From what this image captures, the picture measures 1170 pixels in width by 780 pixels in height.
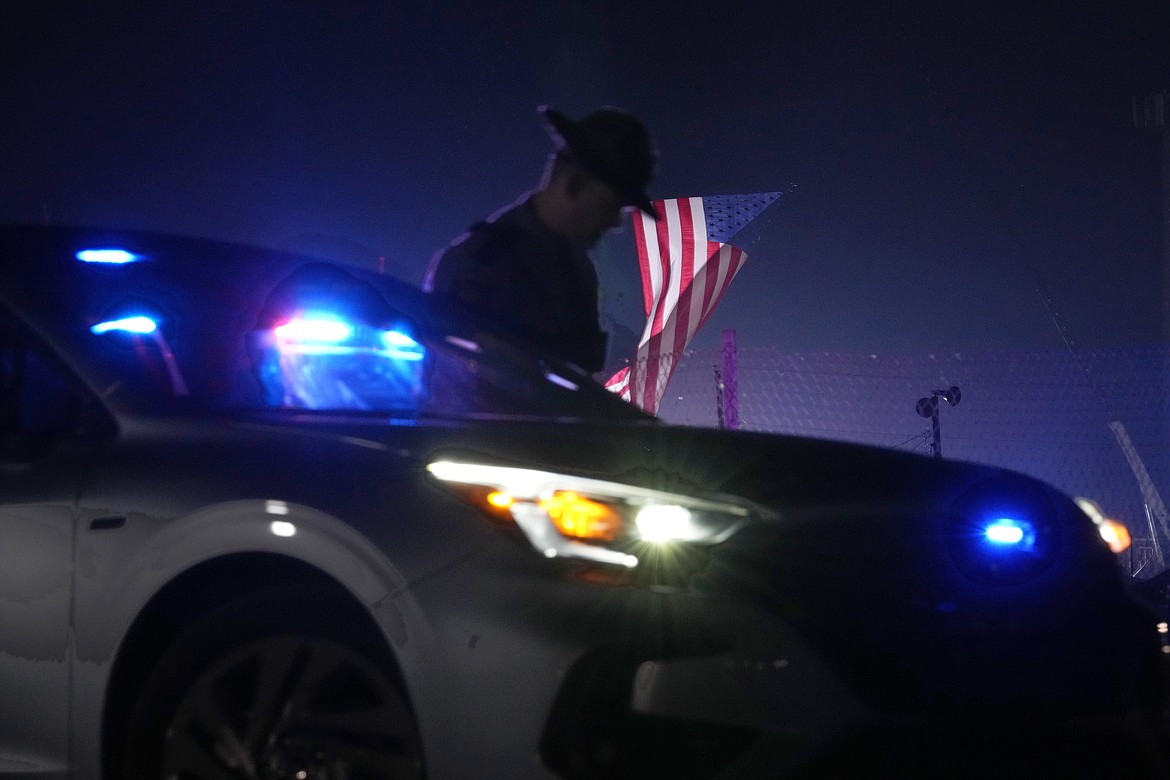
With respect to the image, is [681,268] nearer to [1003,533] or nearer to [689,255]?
[689,255]

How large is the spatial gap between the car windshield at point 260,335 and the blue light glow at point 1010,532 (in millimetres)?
1011

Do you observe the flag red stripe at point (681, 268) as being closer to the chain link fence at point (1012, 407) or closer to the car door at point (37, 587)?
the chain link fence at point (1012, 407)

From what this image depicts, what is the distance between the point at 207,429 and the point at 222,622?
1.12 feet

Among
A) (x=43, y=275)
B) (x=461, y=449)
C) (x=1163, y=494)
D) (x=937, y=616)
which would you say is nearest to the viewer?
(x=937, y=616)

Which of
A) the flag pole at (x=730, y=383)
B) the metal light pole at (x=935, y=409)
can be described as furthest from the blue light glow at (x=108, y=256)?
the metal light pole at (x=935, y=409)

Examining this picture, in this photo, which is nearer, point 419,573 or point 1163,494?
point 419,573

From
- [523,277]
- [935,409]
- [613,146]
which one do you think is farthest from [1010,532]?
[935,409]

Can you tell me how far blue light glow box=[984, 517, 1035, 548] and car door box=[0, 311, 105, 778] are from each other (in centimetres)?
155

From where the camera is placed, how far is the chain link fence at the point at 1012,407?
7.59 metres

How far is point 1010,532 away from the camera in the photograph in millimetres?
1970

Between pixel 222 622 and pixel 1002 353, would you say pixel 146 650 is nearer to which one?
pixel 222 622

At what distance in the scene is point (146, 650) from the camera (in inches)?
81.1

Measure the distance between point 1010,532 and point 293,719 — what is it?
1190mm

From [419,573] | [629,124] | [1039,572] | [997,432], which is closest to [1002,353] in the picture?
[997,432]
